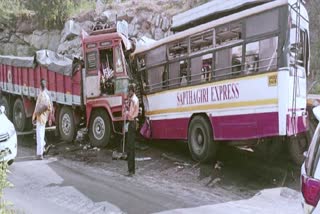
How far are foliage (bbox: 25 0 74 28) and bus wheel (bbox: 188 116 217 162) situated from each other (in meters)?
18.4

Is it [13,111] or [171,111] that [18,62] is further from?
[171,111]

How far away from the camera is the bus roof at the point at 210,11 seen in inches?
361

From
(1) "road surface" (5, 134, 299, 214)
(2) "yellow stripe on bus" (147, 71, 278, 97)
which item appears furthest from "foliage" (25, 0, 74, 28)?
(2) "yellow stripe on bus" (147, 71, 278, 97)

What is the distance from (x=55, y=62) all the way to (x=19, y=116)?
2.73 meters

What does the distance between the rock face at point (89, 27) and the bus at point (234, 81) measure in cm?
709

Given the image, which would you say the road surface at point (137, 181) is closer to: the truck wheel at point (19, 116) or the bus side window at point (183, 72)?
the bus side window at point (183, 72)

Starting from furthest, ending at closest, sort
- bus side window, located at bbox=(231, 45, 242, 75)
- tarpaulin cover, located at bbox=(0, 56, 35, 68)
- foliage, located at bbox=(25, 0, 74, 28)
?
1. foliage, located at bbox=(25, 0, 74, 28)
2. tarpaulin cover, located at bbox=(0, 56, 35, 68)
3. bus side window, located at bbox=(231, 45, 242, 75)

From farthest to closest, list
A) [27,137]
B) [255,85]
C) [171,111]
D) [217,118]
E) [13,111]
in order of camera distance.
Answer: [13,111] < [27,137] < [171,111] < [217,118] < [255,85]

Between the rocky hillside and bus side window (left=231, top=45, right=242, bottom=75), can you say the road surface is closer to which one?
bus side window (left=231, top=45, right=242, bottom=75)

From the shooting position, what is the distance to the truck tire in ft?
47.8

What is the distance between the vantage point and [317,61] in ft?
54.2

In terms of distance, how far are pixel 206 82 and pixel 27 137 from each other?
683 centimetres

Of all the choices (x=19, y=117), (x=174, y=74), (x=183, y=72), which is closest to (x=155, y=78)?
(x=174, y=74)

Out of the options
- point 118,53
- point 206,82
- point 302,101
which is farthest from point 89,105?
point 302,101
